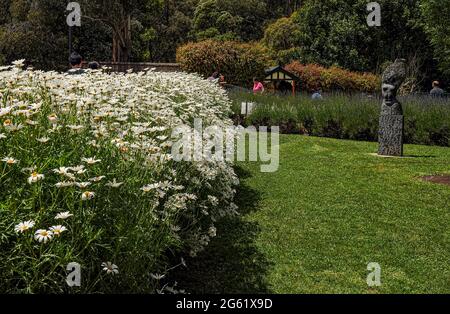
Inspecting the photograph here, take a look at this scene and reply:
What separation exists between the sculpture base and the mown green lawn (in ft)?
3.62

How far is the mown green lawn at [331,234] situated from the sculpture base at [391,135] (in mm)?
1102

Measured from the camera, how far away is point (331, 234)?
236 inches

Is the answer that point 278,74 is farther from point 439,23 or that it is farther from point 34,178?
point 34,178

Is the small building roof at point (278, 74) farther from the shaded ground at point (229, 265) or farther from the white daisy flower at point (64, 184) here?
the white daisy flower at point (64, 184)

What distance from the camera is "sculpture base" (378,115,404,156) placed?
10.8 m

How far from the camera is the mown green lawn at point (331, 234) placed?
4730 mm

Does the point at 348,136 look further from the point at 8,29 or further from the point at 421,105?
the point at 8,29

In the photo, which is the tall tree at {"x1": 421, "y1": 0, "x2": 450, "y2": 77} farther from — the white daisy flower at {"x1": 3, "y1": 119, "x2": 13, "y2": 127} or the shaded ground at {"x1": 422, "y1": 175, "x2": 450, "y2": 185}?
the white daisy flower at {"x1": 3, "y1": 119, "x2": 13, "y2": 127}

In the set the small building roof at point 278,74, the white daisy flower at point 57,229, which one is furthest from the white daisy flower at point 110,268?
the small building roof at point 278,74

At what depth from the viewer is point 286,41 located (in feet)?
128

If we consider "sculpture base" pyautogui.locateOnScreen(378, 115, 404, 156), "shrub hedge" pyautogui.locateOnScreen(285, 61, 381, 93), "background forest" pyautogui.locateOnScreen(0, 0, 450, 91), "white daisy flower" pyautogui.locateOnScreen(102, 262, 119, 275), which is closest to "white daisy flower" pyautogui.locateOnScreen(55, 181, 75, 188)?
"white daisy flower" pyautogui.locateOnScreen(102, 262, 119, 275)

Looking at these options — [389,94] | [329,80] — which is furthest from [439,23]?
[389,94]

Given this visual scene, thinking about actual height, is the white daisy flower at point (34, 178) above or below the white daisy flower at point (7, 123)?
below
